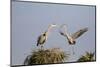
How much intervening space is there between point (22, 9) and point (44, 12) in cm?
26

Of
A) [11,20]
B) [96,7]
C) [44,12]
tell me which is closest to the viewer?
[11,20]

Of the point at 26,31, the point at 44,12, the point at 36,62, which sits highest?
the point at 44,12

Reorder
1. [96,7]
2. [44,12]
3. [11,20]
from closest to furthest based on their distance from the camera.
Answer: [11,20]
[44,12]
[96,7]

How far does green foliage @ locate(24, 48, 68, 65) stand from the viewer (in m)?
2.48

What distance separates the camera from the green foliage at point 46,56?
2482 millimetres

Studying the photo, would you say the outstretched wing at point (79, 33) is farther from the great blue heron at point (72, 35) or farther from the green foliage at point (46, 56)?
the green foliage at point (46, 56)

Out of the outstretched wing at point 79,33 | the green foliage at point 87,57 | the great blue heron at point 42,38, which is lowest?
the green foliage at point 87,57

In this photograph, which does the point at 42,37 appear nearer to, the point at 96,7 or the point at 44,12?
the point at 44,12

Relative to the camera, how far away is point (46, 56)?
2.54 m

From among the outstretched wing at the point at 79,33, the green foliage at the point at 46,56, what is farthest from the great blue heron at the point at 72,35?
the green foliage at the point at 46,56

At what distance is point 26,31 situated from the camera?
245 centimetres

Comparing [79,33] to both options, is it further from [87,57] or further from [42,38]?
[42,38]

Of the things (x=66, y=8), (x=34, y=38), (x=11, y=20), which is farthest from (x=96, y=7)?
(x=11, y=20)

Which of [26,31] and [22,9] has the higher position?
[22,9]
